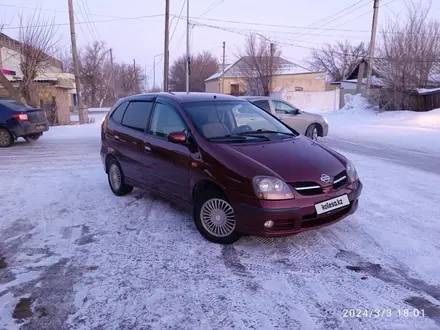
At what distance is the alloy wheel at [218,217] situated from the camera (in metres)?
3.93

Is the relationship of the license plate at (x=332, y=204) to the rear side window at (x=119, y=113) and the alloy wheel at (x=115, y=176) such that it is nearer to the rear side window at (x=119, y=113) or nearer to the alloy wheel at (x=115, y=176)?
Result: the alloy wheel at (x=115, y=176)

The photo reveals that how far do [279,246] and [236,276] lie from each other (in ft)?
2.67

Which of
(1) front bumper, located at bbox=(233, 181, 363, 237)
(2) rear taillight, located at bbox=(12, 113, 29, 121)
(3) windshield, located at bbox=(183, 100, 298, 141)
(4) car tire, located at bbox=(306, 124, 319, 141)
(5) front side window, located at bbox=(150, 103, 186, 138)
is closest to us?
(1) front bumper, located at bbox=(233, 181, 363, 237)

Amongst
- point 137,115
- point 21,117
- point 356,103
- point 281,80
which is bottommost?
point 21,117

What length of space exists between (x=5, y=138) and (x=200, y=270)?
10694 millimetres

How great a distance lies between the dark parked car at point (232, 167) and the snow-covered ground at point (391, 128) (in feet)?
25.9

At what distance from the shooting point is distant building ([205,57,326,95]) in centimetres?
3866

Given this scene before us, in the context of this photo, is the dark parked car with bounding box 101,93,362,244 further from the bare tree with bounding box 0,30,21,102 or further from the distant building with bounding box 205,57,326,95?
the distant building with bounding box 205,57,326,95

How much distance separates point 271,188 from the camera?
3.58 meters

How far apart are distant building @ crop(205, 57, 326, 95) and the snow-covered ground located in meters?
15.4

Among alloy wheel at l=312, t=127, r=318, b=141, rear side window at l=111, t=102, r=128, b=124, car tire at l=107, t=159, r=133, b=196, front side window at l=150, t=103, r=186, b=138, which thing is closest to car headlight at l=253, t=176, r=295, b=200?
front side window at l=150, t=103, r=186, b=138

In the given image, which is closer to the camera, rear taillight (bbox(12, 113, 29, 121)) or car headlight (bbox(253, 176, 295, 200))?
car headlight (bbox(253, 176, 295, 200))

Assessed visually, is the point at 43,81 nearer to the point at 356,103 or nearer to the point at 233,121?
the point at 356,103

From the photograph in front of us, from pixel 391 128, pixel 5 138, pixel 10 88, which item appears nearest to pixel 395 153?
pixel 391 128
